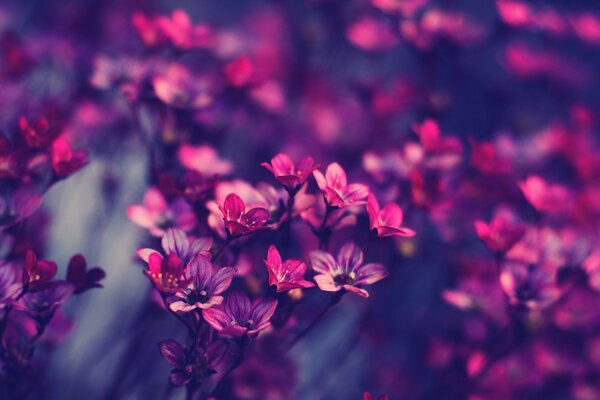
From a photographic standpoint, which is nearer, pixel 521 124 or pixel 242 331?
pixel 242 331

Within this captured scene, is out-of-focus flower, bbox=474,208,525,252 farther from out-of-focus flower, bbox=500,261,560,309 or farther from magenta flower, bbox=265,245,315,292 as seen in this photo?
magenta flower, bbox=265,245,315,292

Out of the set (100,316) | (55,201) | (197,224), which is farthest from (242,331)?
(55,201)

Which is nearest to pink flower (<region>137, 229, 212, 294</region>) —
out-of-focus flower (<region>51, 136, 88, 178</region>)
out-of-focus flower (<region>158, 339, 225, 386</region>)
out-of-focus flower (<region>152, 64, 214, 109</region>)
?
out-of-focus flower (<region>158, 339, 225, 386</region>)

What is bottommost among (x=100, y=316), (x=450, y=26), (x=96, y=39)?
(x=100, y=316)

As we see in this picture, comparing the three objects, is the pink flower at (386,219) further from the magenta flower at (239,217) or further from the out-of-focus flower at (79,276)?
the out-of-focus flower at (79,276)

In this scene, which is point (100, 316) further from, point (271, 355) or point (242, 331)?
point (242, 331)

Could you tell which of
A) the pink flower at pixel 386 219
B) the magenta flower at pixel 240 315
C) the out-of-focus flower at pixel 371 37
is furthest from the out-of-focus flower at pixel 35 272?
the out-of-focus flower at pixel 371 37
